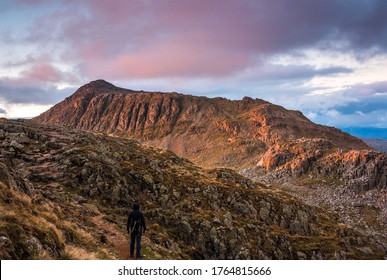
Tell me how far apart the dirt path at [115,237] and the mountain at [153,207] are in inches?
4.1

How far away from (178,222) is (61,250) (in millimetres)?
27339

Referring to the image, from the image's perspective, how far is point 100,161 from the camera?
48.2m

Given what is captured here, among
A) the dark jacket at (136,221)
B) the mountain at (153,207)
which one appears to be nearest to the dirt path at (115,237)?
the mountain at (153,207)

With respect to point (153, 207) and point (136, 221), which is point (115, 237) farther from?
point (153, 207)

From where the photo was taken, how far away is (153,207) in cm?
4494

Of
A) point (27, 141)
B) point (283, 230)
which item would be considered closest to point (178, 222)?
point (283, 230)

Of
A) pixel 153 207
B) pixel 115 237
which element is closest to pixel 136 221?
pixel 115 237

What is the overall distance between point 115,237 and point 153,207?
17535mm

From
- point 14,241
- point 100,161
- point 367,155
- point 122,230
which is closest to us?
point 14,241

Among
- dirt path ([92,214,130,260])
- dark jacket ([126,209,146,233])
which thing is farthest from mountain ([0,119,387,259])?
dark jacket ([126,209,146,233])

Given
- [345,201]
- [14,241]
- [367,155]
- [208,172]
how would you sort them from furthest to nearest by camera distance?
[367,155] → [345,201] → [208,172] → [14,241]

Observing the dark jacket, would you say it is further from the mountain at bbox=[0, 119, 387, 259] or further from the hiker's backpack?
the mountain at bbox=[0, 119, 387, 259]
